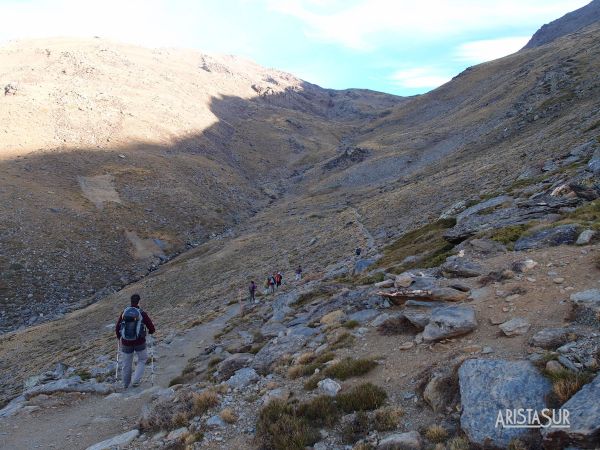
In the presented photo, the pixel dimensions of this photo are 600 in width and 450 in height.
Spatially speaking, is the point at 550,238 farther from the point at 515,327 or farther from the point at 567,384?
the point at 567,384

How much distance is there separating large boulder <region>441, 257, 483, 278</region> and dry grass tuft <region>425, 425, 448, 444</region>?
8.12m

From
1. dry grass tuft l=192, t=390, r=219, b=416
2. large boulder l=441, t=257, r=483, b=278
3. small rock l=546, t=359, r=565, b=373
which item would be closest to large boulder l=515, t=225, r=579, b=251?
large boulder l=441, t=257, r=483, b=278

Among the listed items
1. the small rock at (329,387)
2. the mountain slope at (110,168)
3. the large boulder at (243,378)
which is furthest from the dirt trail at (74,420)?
the mountain slope at (110,168)

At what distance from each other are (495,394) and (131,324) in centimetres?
1075

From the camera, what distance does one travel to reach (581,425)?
5.57 metres

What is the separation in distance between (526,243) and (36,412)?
17.7 m

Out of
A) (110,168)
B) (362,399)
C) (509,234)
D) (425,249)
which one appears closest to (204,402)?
(362,399)

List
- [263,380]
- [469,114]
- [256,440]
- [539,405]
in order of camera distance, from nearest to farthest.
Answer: [539,405]
[256,440]
[263,380]
[469,114]

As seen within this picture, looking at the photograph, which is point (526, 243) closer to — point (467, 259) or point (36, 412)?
point (467, 259)

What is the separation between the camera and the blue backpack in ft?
43.2

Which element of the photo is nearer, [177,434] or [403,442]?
[403,442]

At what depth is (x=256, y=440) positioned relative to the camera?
325 inches

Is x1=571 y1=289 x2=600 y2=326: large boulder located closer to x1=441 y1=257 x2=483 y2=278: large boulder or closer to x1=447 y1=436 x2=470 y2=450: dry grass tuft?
x1=447 y1=436 x2=470 y2=450: dry grass tuft

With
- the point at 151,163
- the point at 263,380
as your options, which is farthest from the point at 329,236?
the point at 151,163
